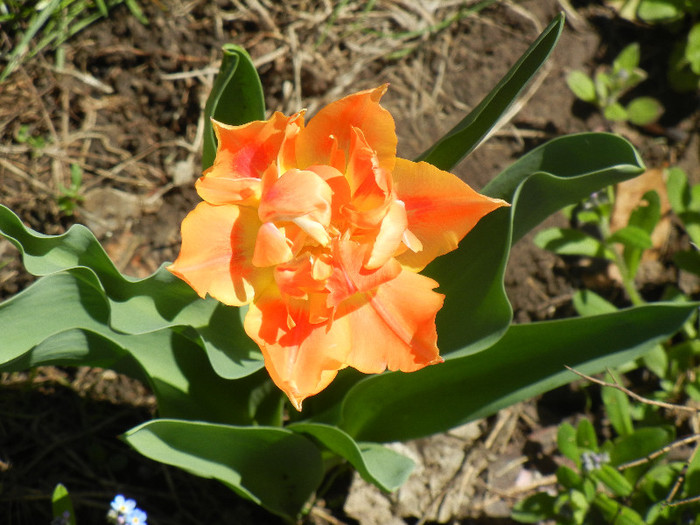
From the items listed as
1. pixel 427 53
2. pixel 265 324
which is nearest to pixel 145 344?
pixel 265 324

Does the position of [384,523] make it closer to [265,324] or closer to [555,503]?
[555,503]

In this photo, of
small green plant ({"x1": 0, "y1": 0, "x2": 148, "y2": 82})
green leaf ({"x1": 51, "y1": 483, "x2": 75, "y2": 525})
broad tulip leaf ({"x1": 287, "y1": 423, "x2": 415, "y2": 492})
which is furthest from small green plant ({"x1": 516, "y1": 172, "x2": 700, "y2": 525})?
small green plant ({"x1": 0, "y1": 0, "x2": 148, "y2": 82})

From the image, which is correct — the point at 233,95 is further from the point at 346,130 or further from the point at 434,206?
the point at 434,206

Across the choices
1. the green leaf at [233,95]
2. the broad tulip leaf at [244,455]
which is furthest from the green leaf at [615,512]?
the green leaf at [233,95]

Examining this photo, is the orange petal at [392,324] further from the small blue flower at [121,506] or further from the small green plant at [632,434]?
the small blue flower at [121,506]

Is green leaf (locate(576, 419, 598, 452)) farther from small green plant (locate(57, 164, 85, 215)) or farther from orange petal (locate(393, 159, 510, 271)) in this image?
A: small green plant (locate(57, 164, 85, 215))

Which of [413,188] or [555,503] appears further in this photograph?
[555,503]

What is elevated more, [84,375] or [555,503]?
[84,375]
